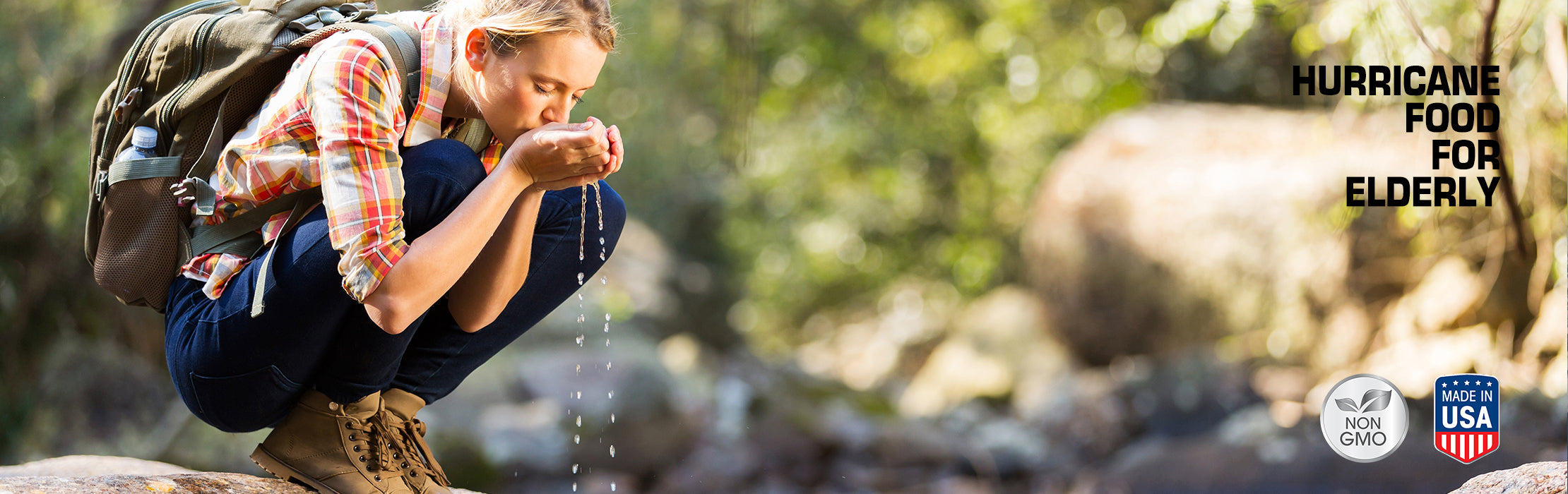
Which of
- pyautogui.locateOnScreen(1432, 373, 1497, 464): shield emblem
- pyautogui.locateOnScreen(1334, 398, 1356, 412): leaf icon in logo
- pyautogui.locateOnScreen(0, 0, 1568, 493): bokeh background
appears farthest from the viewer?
pyautogui.locateOnScreen(0, 0, 1568, 493): bokeh background

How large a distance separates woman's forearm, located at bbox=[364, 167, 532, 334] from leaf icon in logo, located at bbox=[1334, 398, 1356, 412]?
8.92 ft

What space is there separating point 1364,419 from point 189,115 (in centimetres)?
308

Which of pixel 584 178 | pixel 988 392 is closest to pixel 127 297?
pixel 584 178

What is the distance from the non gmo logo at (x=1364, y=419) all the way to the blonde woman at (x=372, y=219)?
8.62 feet

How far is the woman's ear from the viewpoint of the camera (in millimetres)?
1306

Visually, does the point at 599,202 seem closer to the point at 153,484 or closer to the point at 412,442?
the point at 412,442

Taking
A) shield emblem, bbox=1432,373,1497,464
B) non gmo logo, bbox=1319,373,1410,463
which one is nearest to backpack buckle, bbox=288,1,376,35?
shield emblem, bbox=1432,373,1497,464

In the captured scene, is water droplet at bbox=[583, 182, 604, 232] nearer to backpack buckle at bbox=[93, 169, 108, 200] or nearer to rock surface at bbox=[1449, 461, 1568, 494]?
backpack buckle at bbox=[93, 169, 108, 200]

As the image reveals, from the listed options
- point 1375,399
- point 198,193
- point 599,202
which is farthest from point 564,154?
point 1375,399

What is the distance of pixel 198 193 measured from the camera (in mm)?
1316

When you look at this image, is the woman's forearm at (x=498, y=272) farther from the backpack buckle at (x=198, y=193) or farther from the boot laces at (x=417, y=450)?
the backpack buckle at (x=198, y=193)

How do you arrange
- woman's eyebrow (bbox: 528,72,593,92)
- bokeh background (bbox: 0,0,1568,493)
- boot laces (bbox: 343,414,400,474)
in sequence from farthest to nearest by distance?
bokeh background (bbox: 0,0,1568,493)
boot laces (bbox: 343,414,400,474)
woman's eyebrow (bbox: 528,72,593,92)

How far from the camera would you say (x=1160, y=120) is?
512 cm

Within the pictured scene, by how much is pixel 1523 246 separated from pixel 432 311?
12.3ft
